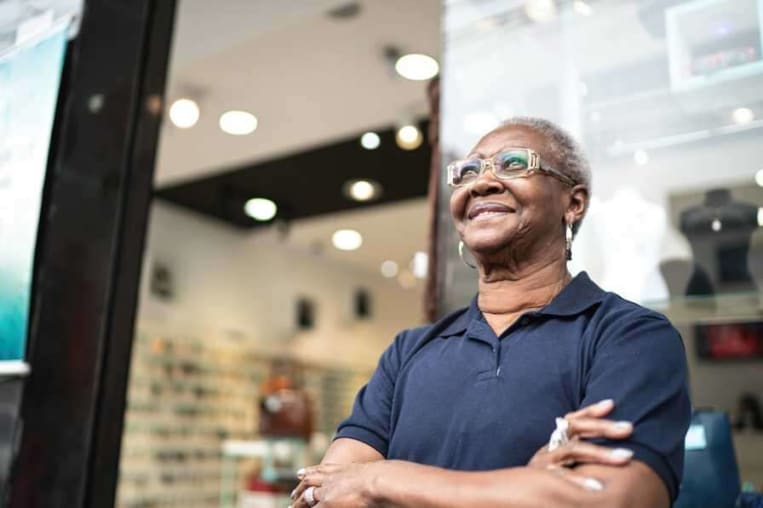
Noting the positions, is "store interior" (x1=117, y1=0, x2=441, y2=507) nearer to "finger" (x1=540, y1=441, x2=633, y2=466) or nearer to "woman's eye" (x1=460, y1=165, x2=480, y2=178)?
"woman's eye" (x1=460, y1=165, x2=480, y2=178)

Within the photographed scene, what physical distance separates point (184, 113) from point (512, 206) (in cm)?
399

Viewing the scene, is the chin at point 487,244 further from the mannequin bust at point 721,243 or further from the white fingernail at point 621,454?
the mannequin bust at point 721,243

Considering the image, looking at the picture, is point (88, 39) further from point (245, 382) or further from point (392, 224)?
point (245, 382)

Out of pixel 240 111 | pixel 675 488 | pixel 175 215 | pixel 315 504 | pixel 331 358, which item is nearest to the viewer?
pixel 675 488

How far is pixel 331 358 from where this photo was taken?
8977 millimetres

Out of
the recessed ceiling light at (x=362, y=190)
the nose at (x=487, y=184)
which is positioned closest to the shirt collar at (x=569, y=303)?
the nose at (x=487, y=184)

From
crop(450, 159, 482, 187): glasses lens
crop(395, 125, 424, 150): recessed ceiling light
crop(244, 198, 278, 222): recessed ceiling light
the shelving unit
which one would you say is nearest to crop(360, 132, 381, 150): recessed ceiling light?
crop(395, 125, 424, 150): recessed ceiling light

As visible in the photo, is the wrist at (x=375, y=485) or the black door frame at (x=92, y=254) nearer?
the wrist at (x=375, y=485)

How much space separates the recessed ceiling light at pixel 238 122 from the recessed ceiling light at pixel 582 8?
3.01m

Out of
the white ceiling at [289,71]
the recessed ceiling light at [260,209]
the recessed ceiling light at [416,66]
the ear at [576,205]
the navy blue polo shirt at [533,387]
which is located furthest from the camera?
the recessed ceiling light at [260,209]

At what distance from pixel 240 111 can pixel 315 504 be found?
4.05 metres

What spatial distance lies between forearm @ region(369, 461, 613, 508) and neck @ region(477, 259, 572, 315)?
43 cm

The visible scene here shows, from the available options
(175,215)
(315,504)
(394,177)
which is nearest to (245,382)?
(175,215)

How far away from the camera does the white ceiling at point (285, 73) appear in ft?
12.3
